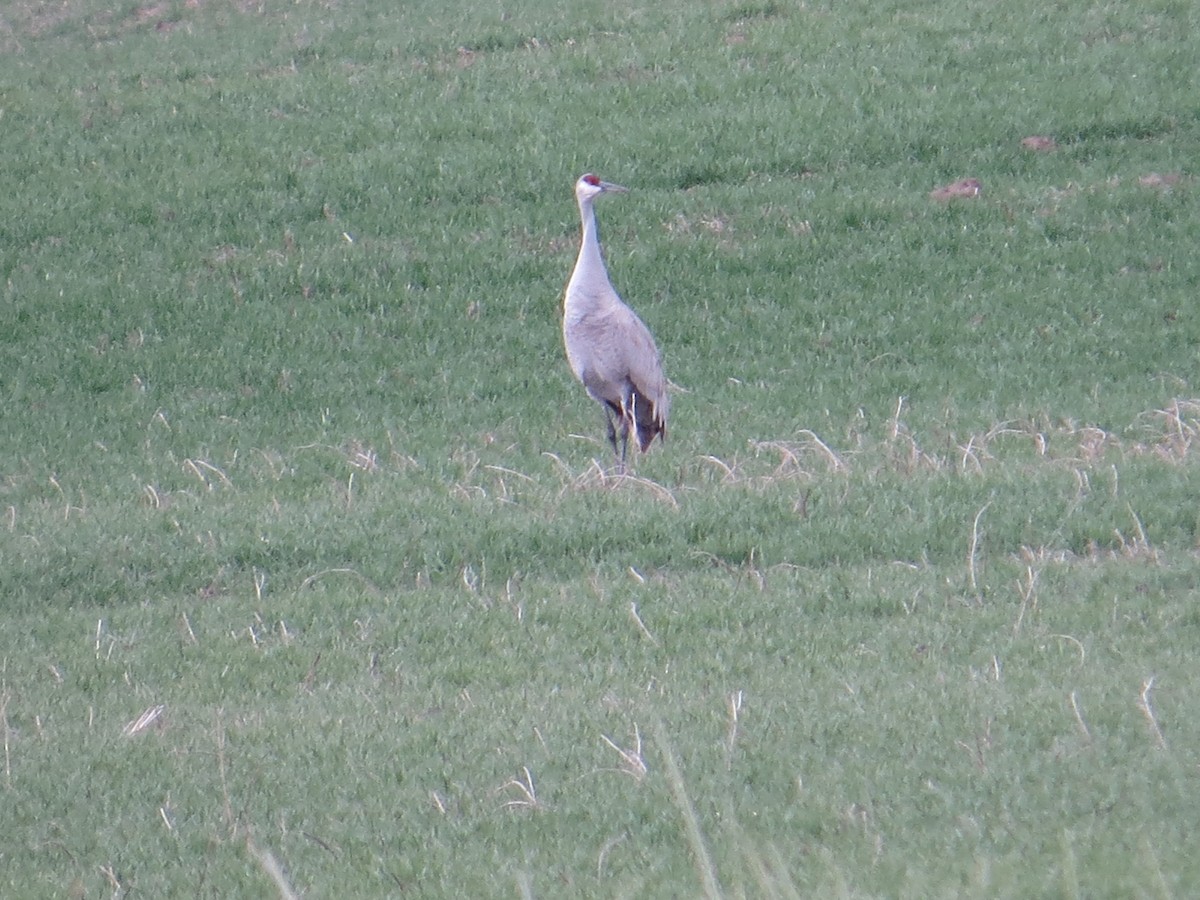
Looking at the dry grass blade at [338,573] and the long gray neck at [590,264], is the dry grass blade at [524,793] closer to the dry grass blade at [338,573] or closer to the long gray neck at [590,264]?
the dry grass blade at [338,573]

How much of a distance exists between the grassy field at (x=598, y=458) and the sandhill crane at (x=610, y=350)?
0.38 meters

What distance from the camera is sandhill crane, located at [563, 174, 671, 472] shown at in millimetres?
9758

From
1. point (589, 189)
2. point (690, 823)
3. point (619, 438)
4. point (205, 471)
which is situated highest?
point (690, 823)

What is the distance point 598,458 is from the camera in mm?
10000

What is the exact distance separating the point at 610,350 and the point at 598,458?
711mm

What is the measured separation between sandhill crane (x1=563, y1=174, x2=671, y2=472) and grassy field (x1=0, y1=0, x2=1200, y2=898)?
38 centimetres

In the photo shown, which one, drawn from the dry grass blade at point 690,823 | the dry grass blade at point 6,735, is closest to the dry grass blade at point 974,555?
the dry grass blade at point 690,823

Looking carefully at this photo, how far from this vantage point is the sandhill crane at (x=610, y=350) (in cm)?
976

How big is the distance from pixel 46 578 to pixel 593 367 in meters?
3.61

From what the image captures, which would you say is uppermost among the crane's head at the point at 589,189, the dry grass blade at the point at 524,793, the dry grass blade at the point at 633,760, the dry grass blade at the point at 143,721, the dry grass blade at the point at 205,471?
the crane's head at the point at 589,189

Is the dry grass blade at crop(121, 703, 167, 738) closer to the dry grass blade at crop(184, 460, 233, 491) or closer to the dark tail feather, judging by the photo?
the dry grass blade at crop(184, 460, 233, 491)

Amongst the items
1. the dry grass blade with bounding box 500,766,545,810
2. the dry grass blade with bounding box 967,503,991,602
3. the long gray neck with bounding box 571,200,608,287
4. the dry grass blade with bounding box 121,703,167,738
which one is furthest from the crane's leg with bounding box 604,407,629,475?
the dry grass blade with bounding box 500,766,545,810

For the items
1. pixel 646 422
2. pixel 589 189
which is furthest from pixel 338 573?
pixel 589 189

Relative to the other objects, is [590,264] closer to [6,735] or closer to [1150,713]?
[6,735]
